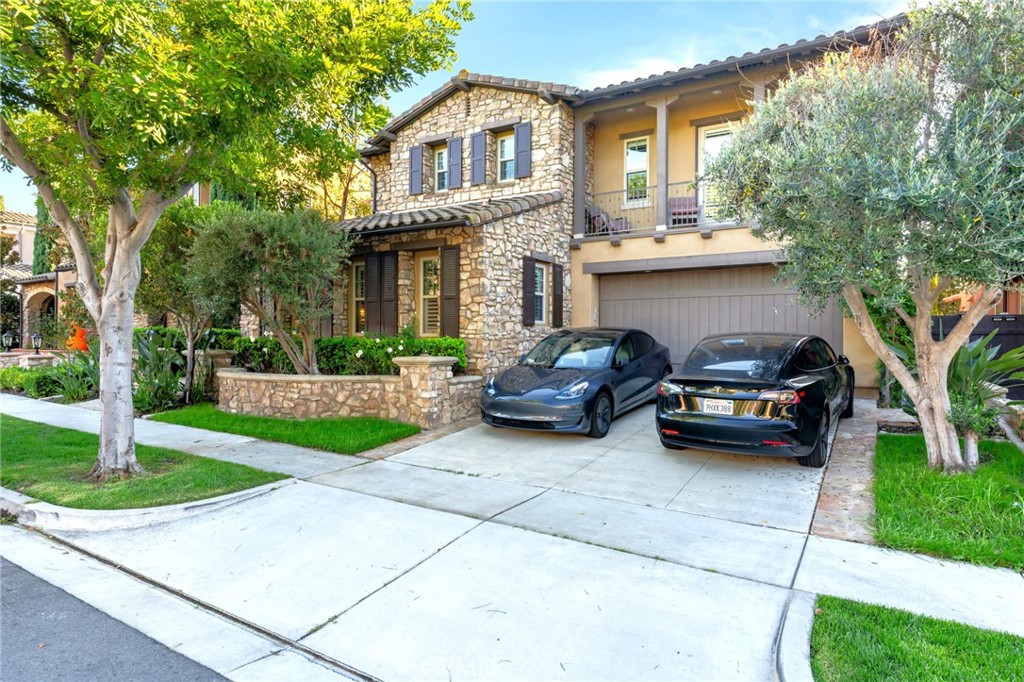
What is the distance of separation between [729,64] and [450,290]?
7.10m

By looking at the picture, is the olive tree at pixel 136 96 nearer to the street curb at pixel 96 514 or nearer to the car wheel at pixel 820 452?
the street curb at pixel 96 514

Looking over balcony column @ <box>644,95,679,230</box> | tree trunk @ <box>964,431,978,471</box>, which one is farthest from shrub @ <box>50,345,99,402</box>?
tree trunk @ <box>964,431,978,471</box>

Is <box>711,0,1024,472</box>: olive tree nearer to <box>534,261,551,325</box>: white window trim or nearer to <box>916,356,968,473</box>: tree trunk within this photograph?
<box>916,356,968,473</box>: tree trunk

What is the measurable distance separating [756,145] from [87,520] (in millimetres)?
7545

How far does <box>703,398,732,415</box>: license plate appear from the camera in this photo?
227 inches

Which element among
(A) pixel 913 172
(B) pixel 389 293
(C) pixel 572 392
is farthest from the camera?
(B) pixel 389 293

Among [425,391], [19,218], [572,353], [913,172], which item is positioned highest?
[19,218]

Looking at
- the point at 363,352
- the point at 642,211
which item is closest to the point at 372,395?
the point at 363,352

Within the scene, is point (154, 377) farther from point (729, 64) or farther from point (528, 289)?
point (729, 64)

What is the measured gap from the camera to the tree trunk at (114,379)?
19.3 ft

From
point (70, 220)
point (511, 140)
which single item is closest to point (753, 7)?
point (511, 140)

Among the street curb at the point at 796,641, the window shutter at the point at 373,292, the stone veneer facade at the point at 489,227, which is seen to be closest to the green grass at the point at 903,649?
the street curb at the point at 796,641

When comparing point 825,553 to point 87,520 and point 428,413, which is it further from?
point 87,520

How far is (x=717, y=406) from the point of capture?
5840 millimetres
